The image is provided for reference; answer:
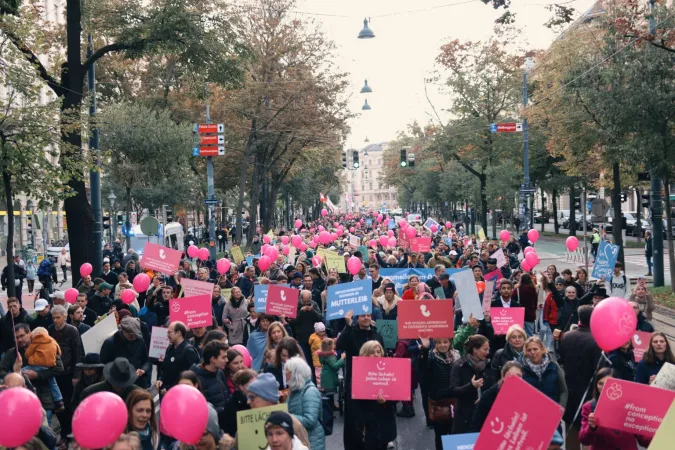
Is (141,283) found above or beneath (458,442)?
above

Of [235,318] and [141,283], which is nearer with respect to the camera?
[235,318]

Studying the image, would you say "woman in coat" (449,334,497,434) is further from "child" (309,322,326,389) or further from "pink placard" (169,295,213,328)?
"pink placard" (169,295,213,328)

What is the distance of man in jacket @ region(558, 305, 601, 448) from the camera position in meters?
8.44

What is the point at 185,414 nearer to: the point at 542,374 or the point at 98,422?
the point at 98,422

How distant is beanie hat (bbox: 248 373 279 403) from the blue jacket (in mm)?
543

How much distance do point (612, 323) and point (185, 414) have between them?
133 inches

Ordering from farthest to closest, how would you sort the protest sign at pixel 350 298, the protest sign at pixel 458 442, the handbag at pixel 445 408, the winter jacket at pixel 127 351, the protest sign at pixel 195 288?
the protest sign at pixel 195 288
the protest sign at pixel 350 298
the winter jacket at pixel 127 351
the handbag at pixel 445 408
the protest sign at pixel 458 442

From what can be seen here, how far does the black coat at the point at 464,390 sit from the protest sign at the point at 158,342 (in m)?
3.84

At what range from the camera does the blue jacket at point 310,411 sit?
655 centimetres

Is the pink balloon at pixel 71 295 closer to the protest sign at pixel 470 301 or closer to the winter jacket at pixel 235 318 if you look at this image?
the winter jacket at pixel 235 318

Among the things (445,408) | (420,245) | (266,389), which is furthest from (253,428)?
(420,245)

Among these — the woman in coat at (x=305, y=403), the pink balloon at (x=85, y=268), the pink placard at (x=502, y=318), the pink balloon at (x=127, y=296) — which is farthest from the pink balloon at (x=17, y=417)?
the pink balloon at (x=85, y=268)

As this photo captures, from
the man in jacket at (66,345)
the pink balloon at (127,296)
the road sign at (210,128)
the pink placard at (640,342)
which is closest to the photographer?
the pink placard at (640,342)

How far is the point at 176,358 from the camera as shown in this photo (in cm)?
856
